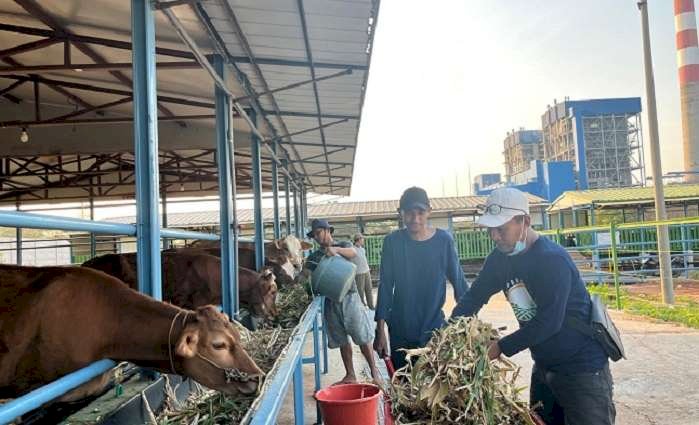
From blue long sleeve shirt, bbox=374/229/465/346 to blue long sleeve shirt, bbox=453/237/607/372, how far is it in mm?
945

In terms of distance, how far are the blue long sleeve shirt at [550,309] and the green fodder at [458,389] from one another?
191 mm

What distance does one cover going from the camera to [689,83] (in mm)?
35438

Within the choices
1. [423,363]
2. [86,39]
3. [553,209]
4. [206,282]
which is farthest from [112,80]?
[553,209]

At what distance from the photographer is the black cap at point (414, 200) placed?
3.45 m

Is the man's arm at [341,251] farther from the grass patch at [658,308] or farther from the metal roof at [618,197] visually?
the metal roof at [618,197]

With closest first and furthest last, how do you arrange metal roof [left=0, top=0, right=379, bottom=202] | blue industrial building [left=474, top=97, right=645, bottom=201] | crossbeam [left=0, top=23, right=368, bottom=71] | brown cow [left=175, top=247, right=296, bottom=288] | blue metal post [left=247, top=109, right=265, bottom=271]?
metal roof [left=0, top=0, right=379, bottom=202], crossbeam [left=0, top=23, right=368, bottom=71], blue metal post [left=247, top=109, right=265, bottom=271], brown cow [left=175, top=247, right=296, bottom=288], blue industrial building [left=474, top=97, right=645, bottom=201]

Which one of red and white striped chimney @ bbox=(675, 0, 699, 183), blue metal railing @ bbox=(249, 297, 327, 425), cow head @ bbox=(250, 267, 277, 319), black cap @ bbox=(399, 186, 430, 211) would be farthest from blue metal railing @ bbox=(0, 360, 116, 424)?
red and white striped chimney @ bbox=(675, 0, 699, 183)

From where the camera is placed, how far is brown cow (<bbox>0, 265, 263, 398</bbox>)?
2369 millimetres

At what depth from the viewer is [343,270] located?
195 inches

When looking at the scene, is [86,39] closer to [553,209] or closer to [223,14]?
[223,14]

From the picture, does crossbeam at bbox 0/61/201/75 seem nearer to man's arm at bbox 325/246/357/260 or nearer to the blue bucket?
man's arm at bbox 325/246/357/260

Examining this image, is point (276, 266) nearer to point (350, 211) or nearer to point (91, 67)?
point (91, 67)

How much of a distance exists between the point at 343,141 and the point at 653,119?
251 inches

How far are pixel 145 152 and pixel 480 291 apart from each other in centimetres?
196
